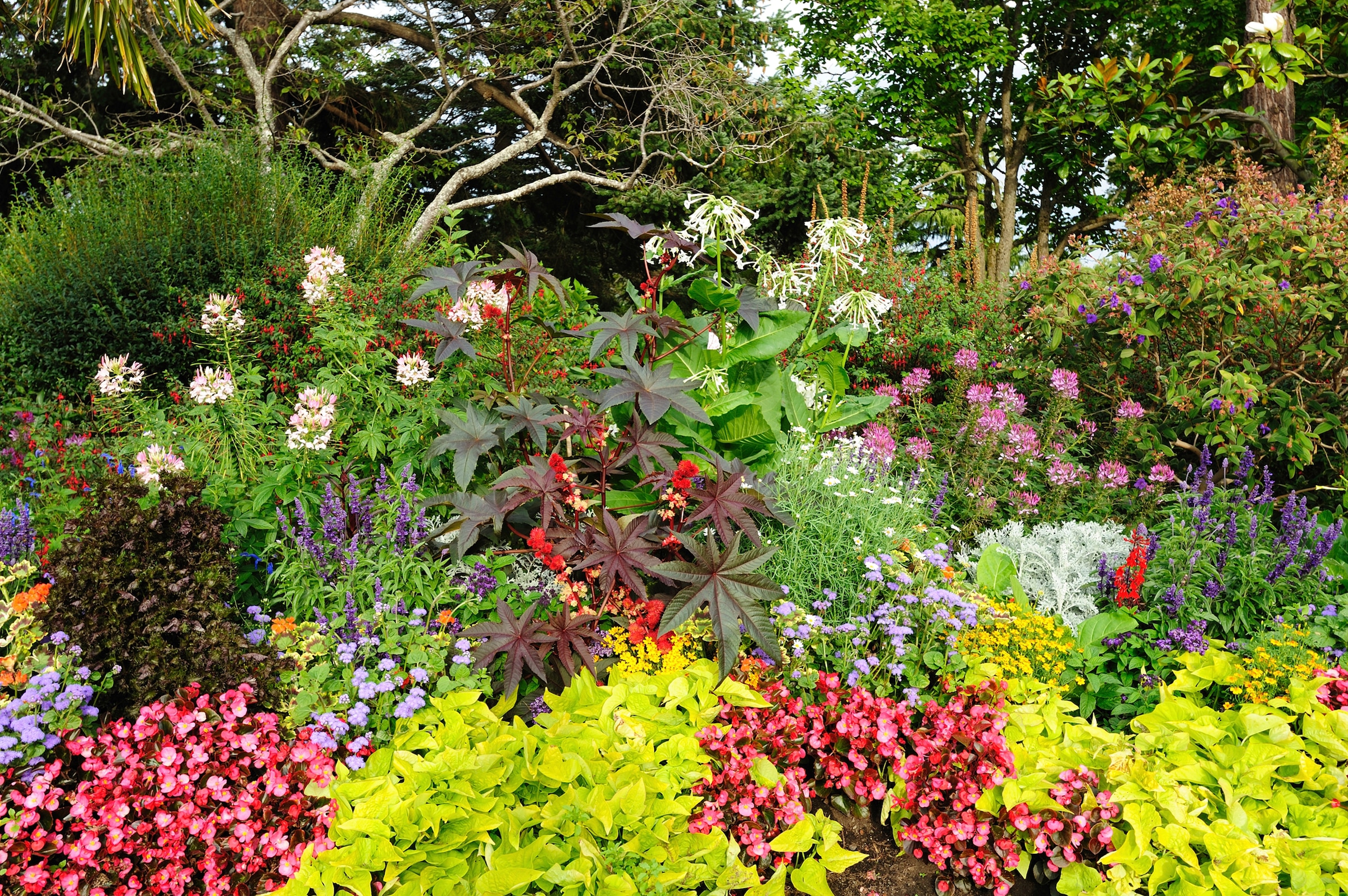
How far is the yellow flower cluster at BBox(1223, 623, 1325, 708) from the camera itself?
101 inches

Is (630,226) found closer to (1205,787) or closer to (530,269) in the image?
(530,269)

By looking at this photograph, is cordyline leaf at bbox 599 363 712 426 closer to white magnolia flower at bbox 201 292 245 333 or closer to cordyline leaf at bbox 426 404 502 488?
cordyline leaf at bbox 426 404 502 488

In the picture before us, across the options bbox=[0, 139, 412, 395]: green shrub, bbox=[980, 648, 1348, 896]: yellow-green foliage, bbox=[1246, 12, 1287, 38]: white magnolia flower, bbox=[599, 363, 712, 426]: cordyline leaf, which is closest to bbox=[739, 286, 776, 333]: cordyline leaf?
bbox=[599, 363, 712, 426]: cordyline leaf

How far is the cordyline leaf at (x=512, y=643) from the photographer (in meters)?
2.24

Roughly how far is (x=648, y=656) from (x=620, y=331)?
104 centimetres

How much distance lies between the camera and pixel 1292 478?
412 cm

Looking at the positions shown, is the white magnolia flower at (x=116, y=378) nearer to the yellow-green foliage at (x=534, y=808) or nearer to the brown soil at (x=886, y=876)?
the yellow-green foliage at (x=534, y=808)

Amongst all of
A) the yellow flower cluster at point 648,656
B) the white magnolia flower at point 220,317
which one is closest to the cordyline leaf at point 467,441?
the yellow flower cluster at point 648,656

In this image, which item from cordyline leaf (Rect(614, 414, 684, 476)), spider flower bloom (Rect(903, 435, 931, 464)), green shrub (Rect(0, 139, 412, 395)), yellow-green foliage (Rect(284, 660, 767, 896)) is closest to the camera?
yellow-green foliage (Rect(284, 660, 767, 896))

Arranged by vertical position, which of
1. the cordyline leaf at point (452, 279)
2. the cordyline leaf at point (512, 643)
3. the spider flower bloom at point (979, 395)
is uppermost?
the cordyline leaf at point (452, 279)

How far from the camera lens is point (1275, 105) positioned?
23.1 feet

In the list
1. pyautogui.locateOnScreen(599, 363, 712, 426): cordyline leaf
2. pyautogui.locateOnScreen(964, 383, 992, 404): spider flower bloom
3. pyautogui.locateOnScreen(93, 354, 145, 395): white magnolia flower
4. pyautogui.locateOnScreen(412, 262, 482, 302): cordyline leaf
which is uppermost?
pyautogui.locateOnScreen(412, 262, 482, 302): cordyline leaf

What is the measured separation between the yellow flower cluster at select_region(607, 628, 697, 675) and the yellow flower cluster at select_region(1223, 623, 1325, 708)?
1.60 m

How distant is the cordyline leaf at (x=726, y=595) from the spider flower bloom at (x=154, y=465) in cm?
160
